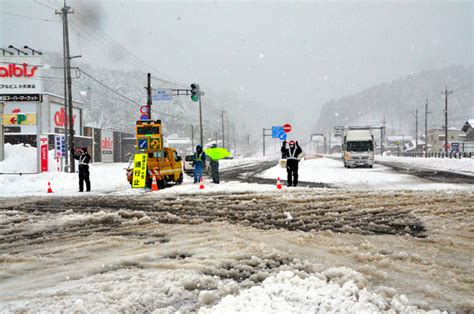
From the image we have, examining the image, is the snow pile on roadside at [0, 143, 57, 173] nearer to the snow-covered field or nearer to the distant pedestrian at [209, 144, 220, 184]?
the snow-covered field

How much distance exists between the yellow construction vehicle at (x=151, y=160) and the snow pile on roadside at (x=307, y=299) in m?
12.4

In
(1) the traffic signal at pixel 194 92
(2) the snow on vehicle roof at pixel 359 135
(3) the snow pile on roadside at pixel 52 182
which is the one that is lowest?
(3) the snow pile on roadside at pixel 52 182

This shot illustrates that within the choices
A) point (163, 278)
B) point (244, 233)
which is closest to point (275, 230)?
point (244, 233)

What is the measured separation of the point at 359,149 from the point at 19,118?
34.3 m

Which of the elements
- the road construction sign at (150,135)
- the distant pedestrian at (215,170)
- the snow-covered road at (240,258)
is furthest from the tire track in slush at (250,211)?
the road construction sign at (150,135)

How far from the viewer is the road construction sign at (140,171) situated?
52.9ft

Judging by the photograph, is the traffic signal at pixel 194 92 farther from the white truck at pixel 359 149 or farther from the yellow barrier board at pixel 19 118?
the yellow barrier board at pixel 19 118

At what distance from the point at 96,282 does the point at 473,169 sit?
95.7 ft

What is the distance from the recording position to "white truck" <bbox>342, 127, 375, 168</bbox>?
3228 cm

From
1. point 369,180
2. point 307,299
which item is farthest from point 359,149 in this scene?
point 307,299

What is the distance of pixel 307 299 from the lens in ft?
12.6

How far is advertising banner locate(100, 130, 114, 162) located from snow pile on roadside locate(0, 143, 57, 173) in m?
27.4

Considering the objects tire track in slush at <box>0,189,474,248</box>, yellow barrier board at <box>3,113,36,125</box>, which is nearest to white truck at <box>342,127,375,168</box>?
tire track in slush at <box>0,189,474,248</box>

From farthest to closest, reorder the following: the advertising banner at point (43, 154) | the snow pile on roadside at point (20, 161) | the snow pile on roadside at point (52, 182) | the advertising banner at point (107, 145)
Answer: the advertising banner at point (107, 145) < the snow pile on roadside at point (20, 161) < the advertising banner at point (43, 154) < the snow pile on roadside at point (52, 182)
